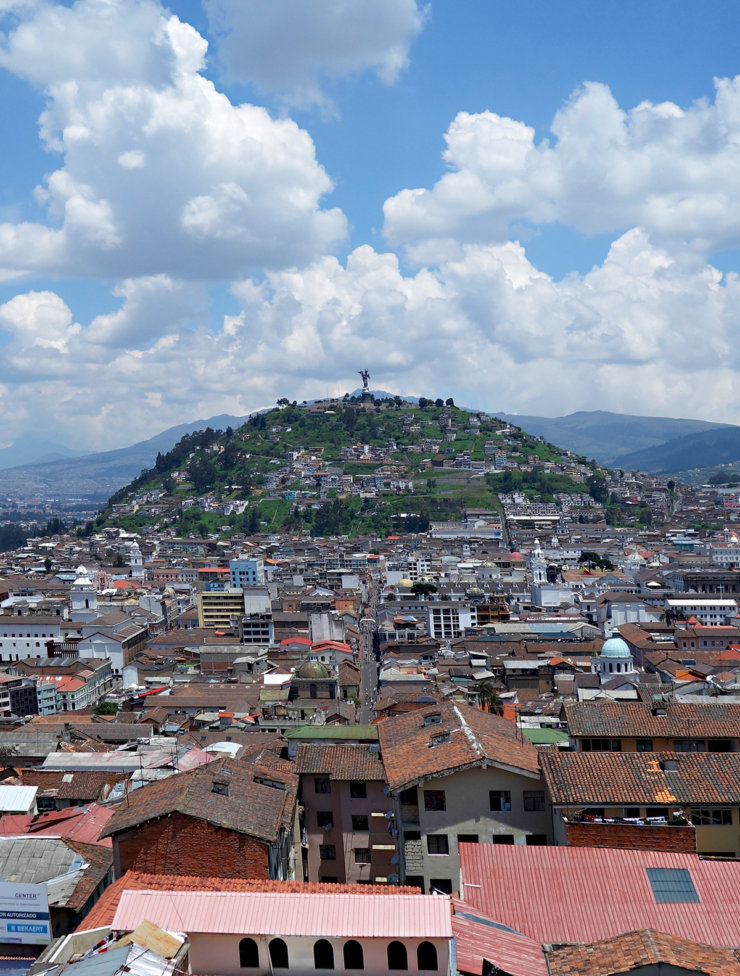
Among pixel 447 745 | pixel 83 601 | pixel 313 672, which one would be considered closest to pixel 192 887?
pixel 447 745

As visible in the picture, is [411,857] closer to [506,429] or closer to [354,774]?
[354,774]

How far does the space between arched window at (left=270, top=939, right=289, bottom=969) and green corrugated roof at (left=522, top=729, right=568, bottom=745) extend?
10.0 meters

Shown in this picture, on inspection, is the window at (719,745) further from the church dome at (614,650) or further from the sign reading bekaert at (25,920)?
the church dome at (614,650)

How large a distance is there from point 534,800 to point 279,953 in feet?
19.8

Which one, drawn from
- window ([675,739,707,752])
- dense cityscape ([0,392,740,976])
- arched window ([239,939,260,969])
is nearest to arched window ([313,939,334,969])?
dense cityscape ([0,392,740,976])

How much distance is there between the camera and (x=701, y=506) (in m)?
131

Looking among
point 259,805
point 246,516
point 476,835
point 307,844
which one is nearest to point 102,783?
point 307,844

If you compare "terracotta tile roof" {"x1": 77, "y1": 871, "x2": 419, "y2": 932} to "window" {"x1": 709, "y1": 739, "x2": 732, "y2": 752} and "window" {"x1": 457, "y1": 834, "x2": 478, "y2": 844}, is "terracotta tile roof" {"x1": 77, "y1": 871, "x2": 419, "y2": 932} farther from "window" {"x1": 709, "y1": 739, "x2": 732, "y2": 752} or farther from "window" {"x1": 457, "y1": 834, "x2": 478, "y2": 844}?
"window" {"x1": 709, "y1": 739, "x2": 732, "y2": 752}

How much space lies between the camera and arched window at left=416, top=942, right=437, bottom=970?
372 inches

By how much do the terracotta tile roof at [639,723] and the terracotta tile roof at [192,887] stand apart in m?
7.19

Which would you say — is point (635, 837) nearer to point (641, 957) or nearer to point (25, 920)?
point (641, 957)

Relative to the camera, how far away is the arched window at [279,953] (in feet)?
31.5

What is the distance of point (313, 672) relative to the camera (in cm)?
4009

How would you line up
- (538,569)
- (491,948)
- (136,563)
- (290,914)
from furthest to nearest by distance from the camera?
(136,563), (538,569), (491,948), (290,914)
